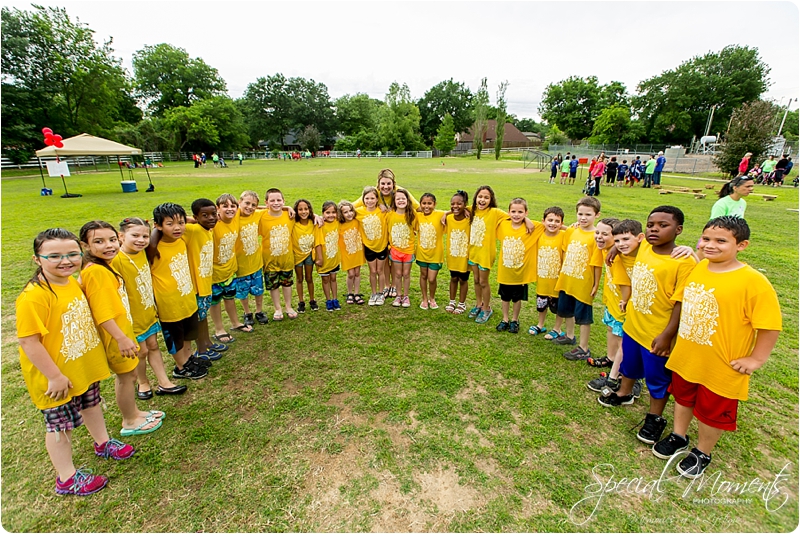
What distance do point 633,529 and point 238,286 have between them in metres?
4.48

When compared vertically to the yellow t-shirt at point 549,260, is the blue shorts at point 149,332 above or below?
below

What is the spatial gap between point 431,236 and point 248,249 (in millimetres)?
2420

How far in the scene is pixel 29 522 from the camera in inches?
91.0

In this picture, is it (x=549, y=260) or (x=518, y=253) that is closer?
(x=549, y=260)

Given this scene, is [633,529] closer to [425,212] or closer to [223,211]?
[425,212]

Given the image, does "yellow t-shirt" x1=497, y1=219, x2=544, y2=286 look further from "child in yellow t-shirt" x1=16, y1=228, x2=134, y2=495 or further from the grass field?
"child in yellow t-shirt" x1=16, y1=228, x2=134, y2=495

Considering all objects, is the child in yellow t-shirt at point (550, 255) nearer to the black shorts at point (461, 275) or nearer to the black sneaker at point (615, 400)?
the black shorts at point (461, 275)

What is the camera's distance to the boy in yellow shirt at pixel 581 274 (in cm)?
378

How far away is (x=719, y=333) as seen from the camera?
7.84 feet

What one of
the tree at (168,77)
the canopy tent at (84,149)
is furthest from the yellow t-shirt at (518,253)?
the tree at (168,77)

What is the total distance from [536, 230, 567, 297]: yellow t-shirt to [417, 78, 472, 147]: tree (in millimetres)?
68700

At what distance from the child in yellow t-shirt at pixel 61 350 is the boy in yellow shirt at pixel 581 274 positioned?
14.1ft

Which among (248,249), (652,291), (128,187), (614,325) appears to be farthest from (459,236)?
(128,187)

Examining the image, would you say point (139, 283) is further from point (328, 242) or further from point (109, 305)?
point (328, 242)
